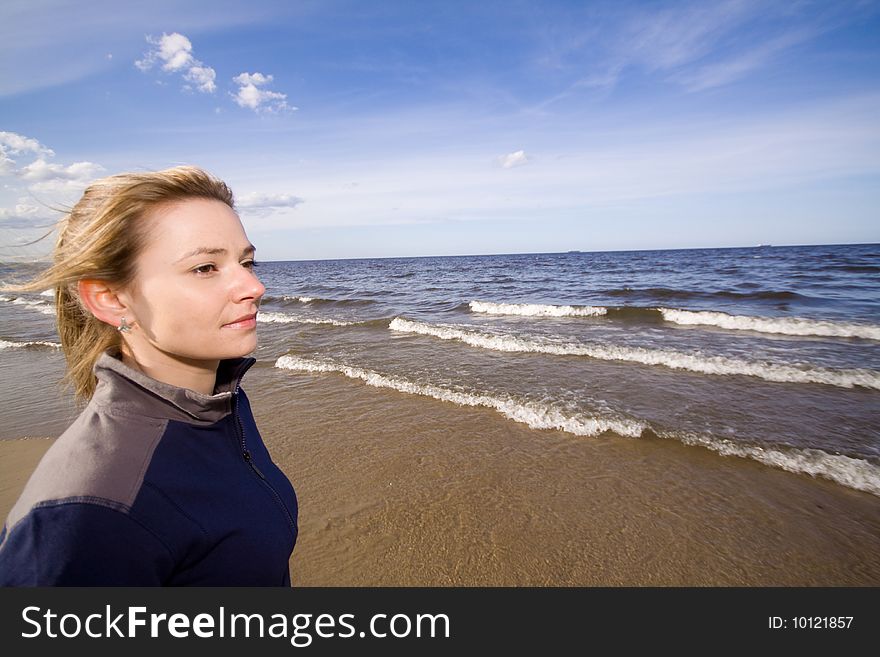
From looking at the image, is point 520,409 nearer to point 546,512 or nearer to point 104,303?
point 546,512

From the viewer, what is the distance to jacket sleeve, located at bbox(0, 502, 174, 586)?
1042 mm

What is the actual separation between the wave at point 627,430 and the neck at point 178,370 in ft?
19.3

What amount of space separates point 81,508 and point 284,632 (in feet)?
3.52

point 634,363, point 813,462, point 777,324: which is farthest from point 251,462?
point 777,324

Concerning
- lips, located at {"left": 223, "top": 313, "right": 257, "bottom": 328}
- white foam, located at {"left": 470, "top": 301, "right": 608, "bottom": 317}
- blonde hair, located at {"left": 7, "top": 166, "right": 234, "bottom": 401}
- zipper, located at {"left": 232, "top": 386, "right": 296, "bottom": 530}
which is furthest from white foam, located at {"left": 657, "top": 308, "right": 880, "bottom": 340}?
blonde hair, located at {"left": 7, "top": 166, "right": 234, "bottom": 401}

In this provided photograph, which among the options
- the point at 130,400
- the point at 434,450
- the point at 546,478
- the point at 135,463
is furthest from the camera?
the point at 434,450

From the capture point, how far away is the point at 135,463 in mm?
1231

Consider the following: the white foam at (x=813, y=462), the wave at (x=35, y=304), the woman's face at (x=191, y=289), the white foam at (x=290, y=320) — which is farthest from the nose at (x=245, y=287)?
the wave at (x=35, y=304)

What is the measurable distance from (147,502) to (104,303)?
0.84 metres

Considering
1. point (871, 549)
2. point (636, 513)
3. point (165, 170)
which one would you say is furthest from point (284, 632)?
point (871, 549)

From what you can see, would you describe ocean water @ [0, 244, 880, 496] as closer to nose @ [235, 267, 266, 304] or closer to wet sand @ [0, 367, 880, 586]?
wet sand @ [0, 367, 880, 586]

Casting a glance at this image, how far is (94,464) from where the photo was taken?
3.79 feet

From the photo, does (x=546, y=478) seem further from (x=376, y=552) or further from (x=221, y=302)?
(x=221, y=302)

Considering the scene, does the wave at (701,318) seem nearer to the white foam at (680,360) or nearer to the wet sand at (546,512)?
A: the white foam at (680,360)
